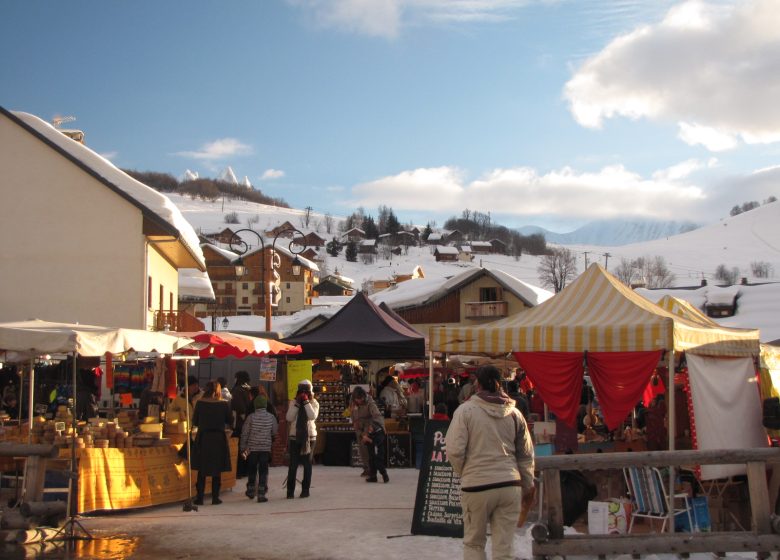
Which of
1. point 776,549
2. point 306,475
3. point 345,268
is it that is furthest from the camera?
point 345,268

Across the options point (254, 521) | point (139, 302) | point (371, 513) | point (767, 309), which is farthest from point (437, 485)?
point (767, 309)

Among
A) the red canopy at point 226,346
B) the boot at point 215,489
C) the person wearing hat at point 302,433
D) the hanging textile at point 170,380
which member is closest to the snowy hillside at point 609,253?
the hanging textile at point 170,380

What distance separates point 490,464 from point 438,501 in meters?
3.32

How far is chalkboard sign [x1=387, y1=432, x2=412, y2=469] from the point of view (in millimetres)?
16531

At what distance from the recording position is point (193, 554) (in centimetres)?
830

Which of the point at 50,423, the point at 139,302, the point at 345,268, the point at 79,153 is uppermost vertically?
the point at 345,268

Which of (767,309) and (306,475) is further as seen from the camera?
(767,309)

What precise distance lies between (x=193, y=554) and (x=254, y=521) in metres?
1.84

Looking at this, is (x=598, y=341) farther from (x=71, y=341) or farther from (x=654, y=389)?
(x=71, y=341)

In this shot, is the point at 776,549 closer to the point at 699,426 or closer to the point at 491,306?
the point at 699,426

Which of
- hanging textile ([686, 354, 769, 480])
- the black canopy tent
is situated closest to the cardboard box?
hanging textile ([686, 354, 769, 480])

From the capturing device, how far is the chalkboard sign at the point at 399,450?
1653 cm

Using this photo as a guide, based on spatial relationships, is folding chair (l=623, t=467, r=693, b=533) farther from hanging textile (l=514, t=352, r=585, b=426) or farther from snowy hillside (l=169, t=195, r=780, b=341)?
snowy hillside (l=169, t=195, r=780, b=341)

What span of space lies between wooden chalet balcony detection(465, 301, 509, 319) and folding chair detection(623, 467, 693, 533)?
4406cm
